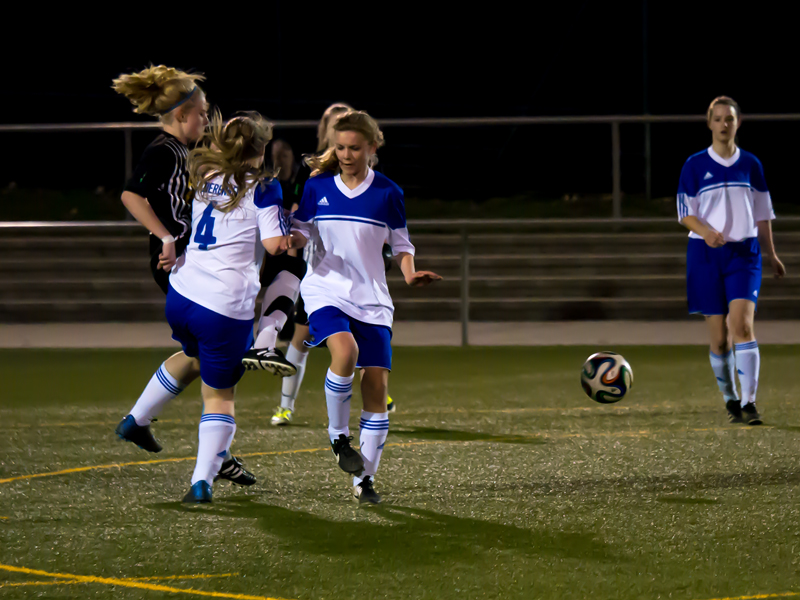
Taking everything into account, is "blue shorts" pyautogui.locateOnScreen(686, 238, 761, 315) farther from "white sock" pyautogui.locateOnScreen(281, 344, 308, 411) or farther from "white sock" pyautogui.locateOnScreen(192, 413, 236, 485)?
"white sock" pyautogui.locateOnScreen(192, 413, 236, 485)

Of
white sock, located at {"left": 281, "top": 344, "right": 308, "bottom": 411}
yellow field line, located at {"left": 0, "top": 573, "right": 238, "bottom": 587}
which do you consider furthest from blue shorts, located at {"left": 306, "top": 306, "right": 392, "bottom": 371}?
white sock, located at {"left": 281, "top": 344, "right": 308, "bottom": 411}

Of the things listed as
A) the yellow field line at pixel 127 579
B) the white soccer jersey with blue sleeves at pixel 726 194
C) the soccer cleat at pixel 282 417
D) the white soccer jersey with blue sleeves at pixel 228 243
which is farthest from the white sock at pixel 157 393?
the white soccer jersey with blue sleeves at pixel 726 194

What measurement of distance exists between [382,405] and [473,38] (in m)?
11.3

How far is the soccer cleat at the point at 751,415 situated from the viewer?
6.51 metres

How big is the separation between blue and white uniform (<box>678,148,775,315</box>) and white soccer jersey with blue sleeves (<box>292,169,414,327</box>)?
2.39 meters

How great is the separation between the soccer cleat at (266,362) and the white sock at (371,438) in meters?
0.37

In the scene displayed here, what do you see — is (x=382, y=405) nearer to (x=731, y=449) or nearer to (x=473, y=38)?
(x=731, y=449)

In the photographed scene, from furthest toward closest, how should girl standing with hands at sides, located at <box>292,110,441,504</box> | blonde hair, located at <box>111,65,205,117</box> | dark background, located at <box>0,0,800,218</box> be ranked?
1. dark background, located at <box>0,0,800,218</box>
2. blonde hair, located at <box>111,65,205,117</box>
3. girl standing with hands at sides, located at <box>292,110,441,504</box>

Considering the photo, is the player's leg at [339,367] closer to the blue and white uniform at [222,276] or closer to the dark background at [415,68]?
the blue and white uniform at [222,276]

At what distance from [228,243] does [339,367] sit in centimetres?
66

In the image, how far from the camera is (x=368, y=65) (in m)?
15.3

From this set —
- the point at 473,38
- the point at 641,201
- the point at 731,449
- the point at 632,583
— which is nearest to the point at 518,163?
the point at 641,201

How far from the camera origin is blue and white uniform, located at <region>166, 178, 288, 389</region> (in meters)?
4.57

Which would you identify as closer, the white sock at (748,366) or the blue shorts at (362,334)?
the blue shorts at (362,334)
